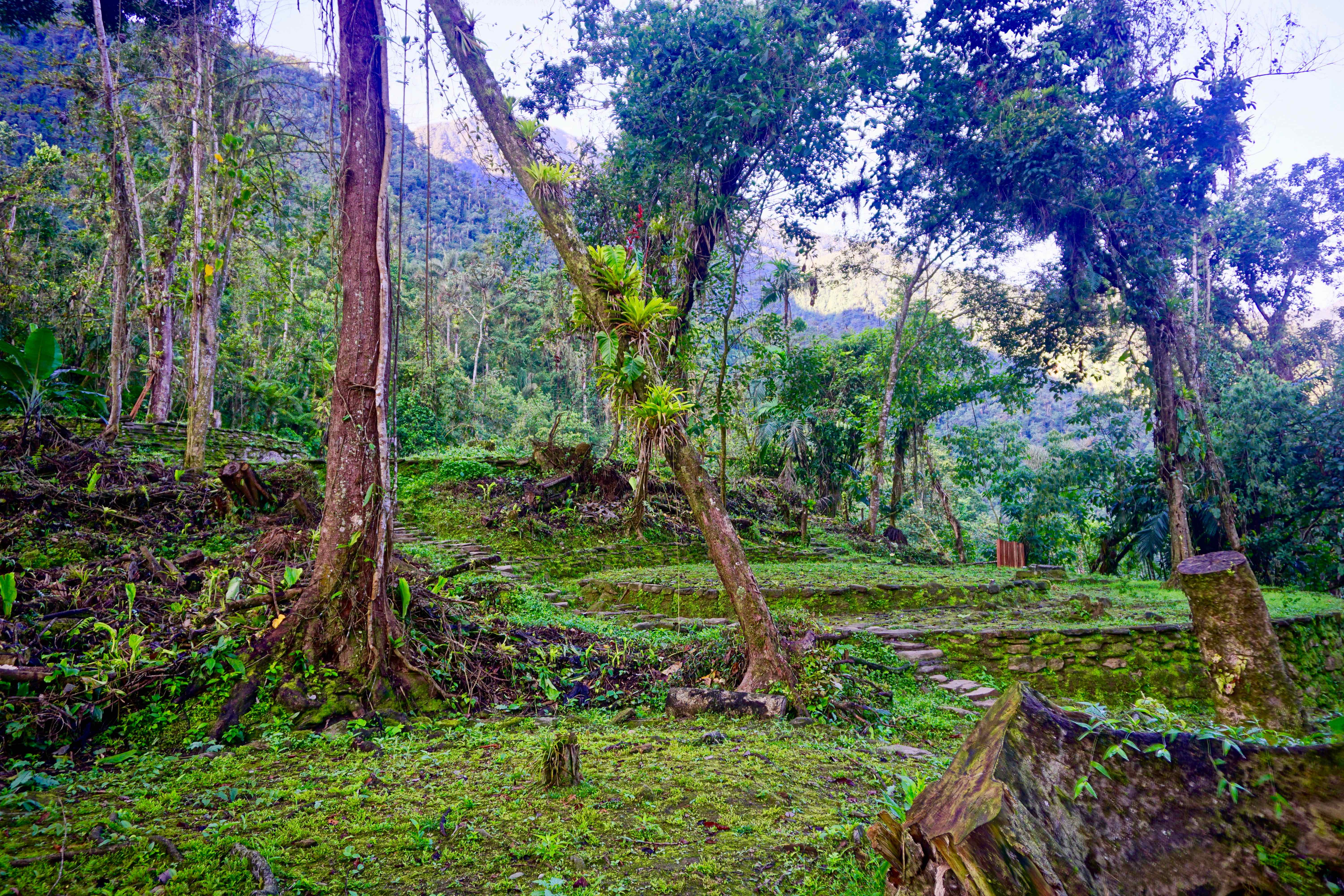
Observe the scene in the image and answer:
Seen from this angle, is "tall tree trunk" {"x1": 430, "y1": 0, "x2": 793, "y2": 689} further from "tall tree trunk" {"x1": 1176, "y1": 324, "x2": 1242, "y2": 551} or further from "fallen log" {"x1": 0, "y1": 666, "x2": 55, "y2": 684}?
"tall tree trunk" {"x1": 1176, "y1": 324, "x2": 1242, "y2": 551}

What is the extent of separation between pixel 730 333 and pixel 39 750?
993cm

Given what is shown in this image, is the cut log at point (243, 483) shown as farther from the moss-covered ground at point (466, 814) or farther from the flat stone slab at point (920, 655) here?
the flat stone slab at point (920, 655)

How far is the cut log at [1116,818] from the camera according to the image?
1.19 meters

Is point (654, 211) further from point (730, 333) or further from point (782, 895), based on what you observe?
point (782, 895)

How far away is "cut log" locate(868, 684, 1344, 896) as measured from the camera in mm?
1187

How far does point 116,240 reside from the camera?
8.37m

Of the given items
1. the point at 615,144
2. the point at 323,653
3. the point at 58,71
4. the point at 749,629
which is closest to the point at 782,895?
the point at 749,629

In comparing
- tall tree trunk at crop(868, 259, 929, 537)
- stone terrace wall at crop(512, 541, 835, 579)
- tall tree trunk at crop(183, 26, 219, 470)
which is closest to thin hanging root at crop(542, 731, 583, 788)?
stone terrace wall at crop(512, 541, 835, 579)

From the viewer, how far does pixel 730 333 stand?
37.1 feet

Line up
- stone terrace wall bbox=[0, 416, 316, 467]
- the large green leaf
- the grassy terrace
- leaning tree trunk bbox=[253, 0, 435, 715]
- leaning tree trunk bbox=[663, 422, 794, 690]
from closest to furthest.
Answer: leaning tree trunk bbox=[253, 0, 435, 715] → leaning tree trunk bbox=[663, 422, 794, 690] → the grassy terrace → the large green leaf → stone terrace wall bbox=[0, 416, 316, 467]

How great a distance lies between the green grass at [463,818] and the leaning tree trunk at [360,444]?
0.52 m

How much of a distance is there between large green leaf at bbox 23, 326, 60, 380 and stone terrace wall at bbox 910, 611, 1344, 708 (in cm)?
960

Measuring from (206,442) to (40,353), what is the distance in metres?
1.87

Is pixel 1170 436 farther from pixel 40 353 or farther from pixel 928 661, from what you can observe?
pixel 40 353
